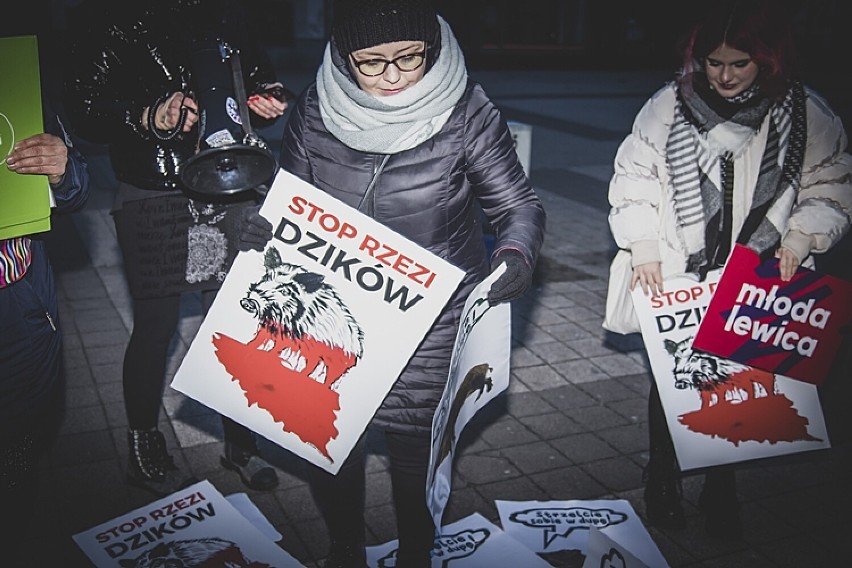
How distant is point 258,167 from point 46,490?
1794mm

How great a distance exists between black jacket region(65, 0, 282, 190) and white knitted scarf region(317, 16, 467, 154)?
64 centimetres

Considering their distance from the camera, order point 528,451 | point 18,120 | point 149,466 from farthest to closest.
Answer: point 528,451, point 149,466, point 18,120

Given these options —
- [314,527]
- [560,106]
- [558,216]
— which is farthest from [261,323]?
[560,106]

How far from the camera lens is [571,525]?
3.32 meters

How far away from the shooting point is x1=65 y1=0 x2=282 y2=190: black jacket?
2.90 m

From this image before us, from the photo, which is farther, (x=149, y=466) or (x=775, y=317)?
(x=149, y=466)

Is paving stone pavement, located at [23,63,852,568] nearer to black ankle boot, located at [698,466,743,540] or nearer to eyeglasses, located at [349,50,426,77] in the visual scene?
black ankle boot, located at [698,466,743,540]

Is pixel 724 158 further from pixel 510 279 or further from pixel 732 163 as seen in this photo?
pixel 510 279

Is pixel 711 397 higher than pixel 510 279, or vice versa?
pixel 510 279

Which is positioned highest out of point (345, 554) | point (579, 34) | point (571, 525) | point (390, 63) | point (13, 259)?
point (390, 63)

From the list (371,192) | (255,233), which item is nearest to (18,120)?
(255,233)

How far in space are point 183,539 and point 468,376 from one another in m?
1.40

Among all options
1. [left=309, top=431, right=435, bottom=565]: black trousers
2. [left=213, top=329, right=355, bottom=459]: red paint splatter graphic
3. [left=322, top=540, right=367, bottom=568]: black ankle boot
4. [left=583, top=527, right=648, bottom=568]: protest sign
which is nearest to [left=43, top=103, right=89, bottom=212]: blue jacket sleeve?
[left=213, top=329, right=355, bottom=459]: red paint splatter graphic

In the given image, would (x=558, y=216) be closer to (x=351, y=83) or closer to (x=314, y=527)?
(x=314, y=527)
